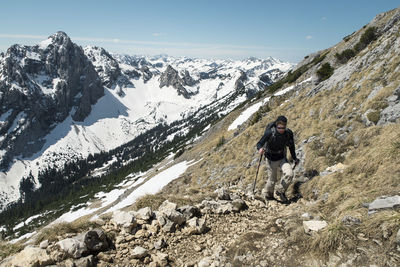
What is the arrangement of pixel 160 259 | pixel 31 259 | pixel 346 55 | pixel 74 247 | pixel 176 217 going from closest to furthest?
pixel 31 259, pixel 74 247, pixel 160 259, pixel 176 217, pixel 346 55

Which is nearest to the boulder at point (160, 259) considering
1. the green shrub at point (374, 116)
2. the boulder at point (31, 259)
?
the boulder at point (31, 259)

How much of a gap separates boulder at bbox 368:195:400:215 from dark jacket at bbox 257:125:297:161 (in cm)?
447

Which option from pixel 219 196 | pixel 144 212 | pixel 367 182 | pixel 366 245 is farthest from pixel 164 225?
pixel 367 182

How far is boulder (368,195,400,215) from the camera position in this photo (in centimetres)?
559

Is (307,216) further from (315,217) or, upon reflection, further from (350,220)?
(350,220)

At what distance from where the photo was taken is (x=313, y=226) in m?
6.11

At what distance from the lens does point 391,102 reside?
39.7 feet

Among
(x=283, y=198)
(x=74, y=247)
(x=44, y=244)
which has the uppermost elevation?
(x=44, y=244)

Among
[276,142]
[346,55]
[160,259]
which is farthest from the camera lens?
[346,55]

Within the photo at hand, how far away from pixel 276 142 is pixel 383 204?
4724 millimetres

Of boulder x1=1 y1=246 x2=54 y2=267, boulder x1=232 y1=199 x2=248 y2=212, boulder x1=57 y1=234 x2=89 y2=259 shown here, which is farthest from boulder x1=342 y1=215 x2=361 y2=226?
boulder x1=1 y1=246 x2=54 y2=267

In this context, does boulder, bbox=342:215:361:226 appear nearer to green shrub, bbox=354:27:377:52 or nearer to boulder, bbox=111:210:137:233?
boulder, bbox=111:210:137:233

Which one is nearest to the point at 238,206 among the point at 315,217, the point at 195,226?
the point at 195,226

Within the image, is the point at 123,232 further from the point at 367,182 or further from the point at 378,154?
the point at 378,154
